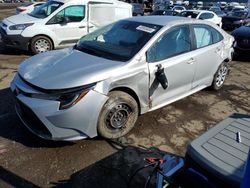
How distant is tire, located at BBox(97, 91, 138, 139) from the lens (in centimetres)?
363

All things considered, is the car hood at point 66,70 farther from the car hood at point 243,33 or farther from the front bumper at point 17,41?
the car hood at point 243,33

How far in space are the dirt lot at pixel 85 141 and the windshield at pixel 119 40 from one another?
1.15m

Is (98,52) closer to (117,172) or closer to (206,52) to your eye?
(117,172)

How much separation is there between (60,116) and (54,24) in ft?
18.5

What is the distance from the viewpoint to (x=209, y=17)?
15.9 metres

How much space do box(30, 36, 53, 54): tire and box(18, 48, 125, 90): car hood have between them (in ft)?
13.9

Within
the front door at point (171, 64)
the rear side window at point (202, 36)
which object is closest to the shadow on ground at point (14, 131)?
the front door at point (171, 64)

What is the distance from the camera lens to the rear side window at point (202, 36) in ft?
16.0

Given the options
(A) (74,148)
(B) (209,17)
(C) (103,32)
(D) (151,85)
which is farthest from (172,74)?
(B) (209,17)

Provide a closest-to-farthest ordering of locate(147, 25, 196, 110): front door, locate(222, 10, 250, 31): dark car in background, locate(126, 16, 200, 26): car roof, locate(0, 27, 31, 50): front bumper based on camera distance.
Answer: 1. locate(147, 25, 196, 110): front door
2. locate(126, 16, 200, 26): car roof
3. locate(0, 27, 31, 50): front bumper
4. locate(222, 10, 250, 31): dark car in background

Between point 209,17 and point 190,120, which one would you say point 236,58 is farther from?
point 209,17

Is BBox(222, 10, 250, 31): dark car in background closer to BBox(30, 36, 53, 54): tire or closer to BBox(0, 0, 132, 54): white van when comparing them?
BBox(0, 0, 132, 54): white van

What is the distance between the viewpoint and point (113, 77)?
3598 millimetres

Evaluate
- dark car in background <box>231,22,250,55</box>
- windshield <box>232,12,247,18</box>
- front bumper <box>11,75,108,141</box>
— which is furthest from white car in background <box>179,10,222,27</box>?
front bumper <box>11,75,108,141</box>
